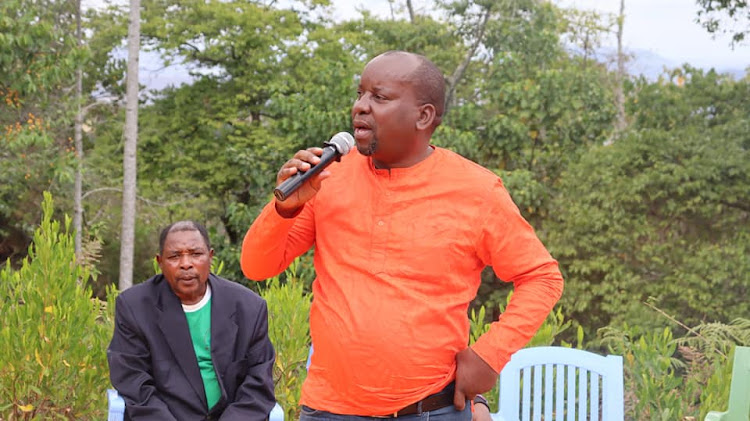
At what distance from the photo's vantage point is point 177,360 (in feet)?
A: 10.4

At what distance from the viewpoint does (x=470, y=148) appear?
16.2 metres

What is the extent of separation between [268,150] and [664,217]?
8.36 metres

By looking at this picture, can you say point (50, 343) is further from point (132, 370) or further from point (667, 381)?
point (667, 381)

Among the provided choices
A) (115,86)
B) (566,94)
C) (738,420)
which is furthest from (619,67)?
(738,420)

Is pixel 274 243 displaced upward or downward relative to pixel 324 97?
downward

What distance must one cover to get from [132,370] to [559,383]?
5.56 feet

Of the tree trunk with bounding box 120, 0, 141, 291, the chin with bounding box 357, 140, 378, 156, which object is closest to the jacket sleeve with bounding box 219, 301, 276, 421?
the chin with bounding box 357, 140, 378, 156

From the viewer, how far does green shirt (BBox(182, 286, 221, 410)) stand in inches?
126

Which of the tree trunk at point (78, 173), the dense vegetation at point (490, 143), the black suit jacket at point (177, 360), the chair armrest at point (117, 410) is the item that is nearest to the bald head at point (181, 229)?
the black suit jacket at point (177, 360)

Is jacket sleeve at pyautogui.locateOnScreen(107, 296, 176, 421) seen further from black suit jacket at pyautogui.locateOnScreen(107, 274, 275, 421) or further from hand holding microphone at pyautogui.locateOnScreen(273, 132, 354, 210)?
hand holding microphone at pyautogui.locateOnScreen(273, 132, 354, 210)

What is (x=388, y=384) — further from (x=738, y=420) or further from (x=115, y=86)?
(x=115, y=86)

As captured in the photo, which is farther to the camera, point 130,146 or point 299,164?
point 130,146

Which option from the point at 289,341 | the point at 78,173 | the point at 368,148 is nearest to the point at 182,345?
the point at 289,341

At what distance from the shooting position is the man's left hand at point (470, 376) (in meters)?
1.97
